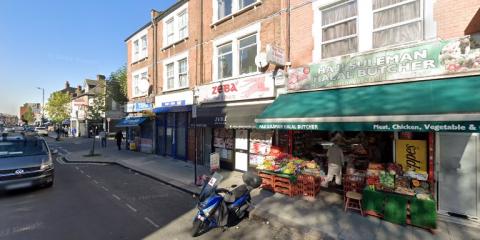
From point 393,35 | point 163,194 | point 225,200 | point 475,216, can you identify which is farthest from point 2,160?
point 475,216

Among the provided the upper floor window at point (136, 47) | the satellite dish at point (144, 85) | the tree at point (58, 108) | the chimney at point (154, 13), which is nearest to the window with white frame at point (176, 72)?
the satellite dish at point (144, 85)

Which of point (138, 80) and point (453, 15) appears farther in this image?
point (138, 80)

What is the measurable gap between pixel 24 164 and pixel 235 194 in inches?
271

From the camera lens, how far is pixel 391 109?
559 cm

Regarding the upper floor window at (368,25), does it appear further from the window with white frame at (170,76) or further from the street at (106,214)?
the window with white frame at (170,76)

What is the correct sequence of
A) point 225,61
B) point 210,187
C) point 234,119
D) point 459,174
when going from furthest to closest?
point 225,61, point 234,119, point 459,174, point 210,187

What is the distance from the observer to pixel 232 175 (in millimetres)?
10594

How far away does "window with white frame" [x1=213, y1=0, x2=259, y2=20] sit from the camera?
11.3 m

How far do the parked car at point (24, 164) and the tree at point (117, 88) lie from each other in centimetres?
1769

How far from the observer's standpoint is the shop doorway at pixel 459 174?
5613 millimetres

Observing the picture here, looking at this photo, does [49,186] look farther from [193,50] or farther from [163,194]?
[193,50]

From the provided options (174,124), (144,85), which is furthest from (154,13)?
(174,124)

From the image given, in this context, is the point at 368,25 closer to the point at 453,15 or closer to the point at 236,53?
the point at 453,15

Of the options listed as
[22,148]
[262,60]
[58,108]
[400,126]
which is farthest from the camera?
[58,108]
